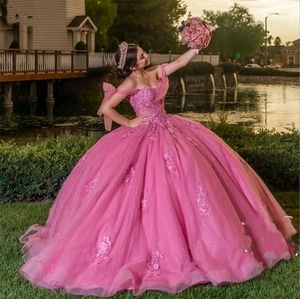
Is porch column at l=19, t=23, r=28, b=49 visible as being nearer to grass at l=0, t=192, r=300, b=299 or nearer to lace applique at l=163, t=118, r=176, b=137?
grass at l=0, t=192, r=300, b=299

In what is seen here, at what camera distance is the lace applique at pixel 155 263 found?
8.18 feet

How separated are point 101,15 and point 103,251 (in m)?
2.55

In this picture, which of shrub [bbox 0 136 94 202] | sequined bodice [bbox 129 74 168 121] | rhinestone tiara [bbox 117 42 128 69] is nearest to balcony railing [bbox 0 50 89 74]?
shrub [bbox 0 136 94 202]

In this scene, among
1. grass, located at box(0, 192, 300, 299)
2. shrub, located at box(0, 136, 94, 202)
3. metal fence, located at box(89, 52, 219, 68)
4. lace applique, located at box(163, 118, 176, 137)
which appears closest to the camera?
grass, located at box(0, 192, 300, 299)

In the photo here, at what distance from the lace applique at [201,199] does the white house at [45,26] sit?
2192 mm

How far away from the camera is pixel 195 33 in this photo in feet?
9.42

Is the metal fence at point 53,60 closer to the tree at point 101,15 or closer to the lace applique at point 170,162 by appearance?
the tree at point 101,15

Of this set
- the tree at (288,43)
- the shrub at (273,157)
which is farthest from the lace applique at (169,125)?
the tree at (288,43)

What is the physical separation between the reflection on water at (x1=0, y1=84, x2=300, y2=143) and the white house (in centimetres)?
41

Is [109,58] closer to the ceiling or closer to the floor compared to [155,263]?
closer to the ceiling

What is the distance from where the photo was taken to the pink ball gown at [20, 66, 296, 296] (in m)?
2.50

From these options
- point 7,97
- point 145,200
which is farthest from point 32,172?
point 145,200

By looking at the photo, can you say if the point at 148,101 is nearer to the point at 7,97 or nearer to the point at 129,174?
the point at 129,174

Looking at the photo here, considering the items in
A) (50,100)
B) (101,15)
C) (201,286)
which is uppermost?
(101,15)
